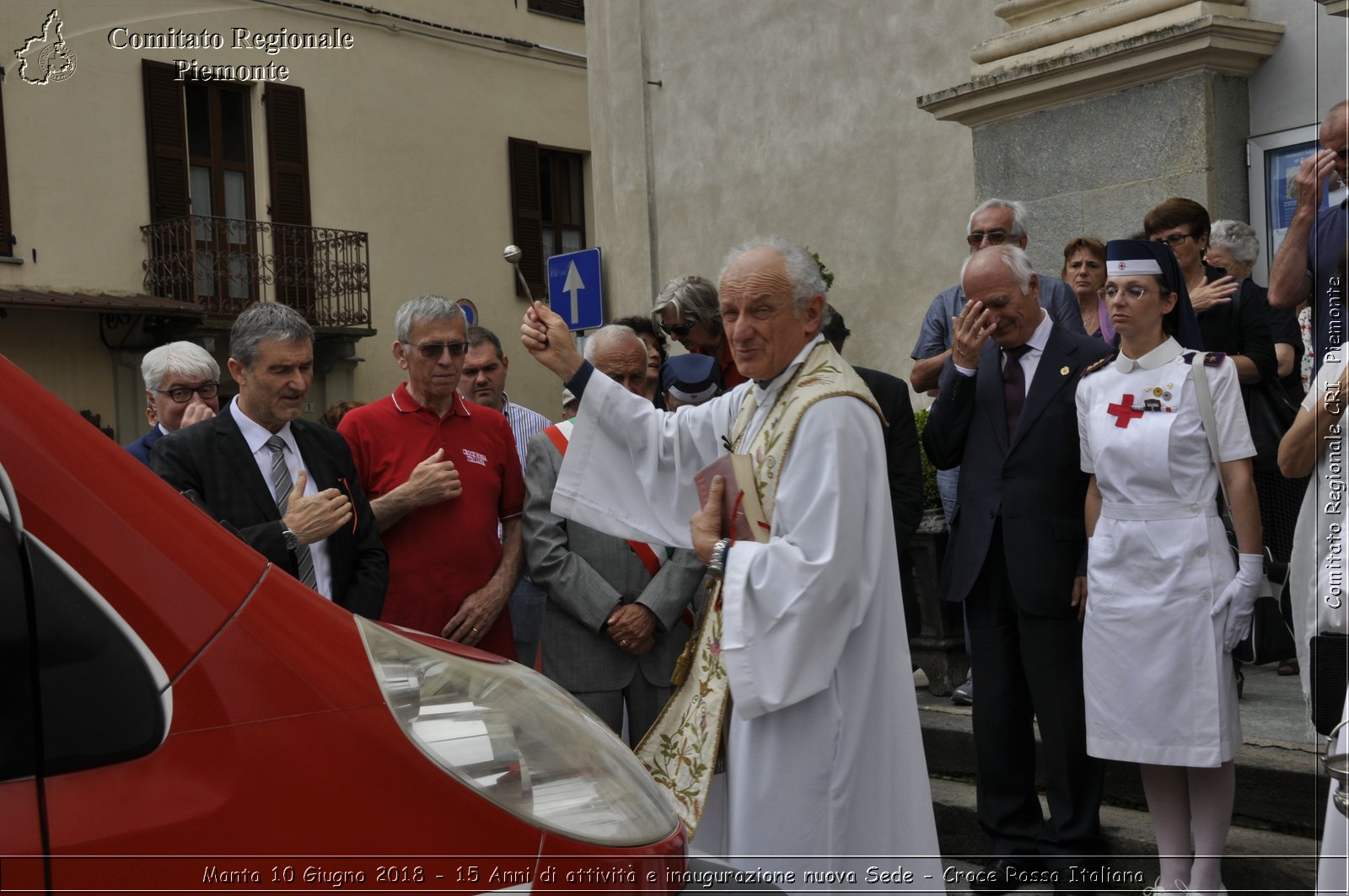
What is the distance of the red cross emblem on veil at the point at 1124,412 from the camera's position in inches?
166

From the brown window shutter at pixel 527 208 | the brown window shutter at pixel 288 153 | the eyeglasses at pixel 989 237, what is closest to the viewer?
the eyeglasses at pixel 989 237

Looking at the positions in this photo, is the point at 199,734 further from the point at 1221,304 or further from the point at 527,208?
the point at 527,208

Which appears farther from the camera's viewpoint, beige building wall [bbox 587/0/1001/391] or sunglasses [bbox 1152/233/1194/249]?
beige building wall [bbox 587/0/1001/391]

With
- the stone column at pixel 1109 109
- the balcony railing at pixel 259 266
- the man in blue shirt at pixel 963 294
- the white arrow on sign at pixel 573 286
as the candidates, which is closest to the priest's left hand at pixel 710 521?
the man in blue shirt at pixel 963 294

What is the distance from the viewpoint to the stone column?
7.02 metres

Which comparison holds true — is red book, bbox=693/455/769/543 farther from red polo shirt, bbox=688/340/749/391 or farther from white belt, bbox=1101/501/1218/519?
red polo shirt, bbox=688/340/749/391

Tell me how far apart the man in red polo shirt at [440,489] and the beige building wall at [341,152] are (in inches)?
591

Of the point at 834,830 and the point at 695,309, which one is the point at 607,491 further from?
the point at 695,309

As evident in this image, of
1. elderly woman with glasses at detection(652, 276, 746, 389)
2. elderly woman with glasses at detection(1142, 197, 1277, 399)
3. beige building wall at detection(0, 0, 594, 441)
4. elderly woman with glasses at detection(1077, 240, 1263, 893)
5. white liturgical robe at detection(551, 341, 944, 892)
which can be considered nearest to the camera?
white liturgical robe at detection(551, 341, 944, 892)

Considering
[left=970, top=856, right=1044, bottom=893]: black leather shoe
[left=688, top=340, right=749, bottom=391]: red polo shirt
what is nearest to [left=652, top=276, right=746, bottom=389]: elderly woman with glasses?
[left=688, top=340, right=749, bottom=391]: red polo shirt

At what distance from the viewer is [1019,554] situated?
4582mm

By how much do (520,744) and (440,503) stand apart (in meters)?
2.64

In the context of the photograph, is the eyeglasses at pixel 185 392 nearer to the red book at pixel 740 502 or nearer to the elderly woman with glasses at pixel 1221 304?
the red book at pixel 740 502

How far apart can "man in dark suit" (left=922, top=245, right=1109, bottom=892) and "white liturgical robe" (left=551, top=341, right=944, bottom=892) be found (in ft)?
3.91
